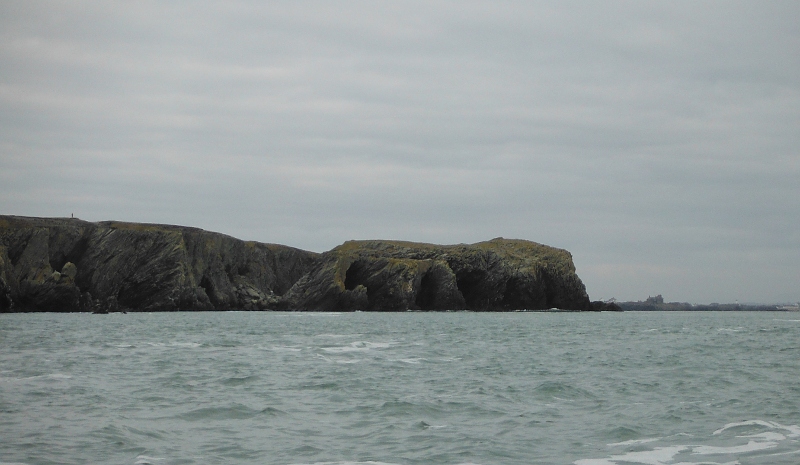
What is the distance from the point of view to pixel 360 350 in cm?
3291

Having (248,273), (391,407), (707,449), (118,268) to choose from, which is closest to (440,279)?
(248,273)

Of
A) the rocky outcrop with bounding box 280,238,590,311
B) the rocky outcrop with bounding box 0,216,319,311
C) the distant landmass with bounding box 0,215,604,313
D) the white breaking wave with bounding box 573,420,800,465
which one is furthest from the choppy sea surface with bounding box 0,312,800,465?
the rocky outcrop with bounding box 280,238,590,311

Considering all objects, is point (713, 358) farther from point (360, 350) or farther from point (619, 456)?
point (619, 456)

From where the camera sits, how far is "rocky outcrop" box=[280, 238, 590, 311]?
10756cm

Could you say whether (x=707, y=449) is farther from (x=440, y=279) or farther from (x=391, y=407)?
(x=440, y=279)

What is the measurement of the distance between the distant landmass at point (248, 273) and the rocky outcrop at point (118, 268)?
0.13 meters

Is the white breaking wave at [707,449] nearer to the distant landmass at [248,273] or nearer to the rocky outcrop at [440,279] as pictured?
the distant landmass at [248,273]

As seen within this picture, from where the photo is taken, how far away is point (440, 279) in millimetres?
112500

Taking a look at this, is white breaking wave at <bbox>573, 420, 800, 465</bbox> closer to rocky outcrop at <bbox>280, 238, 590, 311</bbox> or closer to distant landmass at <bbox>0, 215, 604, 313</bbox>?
distant landmass at <bbox>0, 215, 604, 313</bbox>

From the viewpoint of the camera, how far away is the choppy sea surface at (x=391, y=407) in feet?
42.3

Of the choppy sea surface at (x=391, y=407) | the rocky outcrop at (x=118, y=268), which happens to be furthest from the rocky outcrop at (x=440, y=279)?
the choppy sea surface at (x=391, y=407)

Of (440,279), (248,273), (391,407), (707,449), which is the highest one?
(440,279)

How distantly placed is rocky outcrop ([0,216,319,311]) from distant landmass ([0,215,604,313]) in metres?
0.13

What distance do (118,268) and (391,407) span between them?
87683 millimetres
